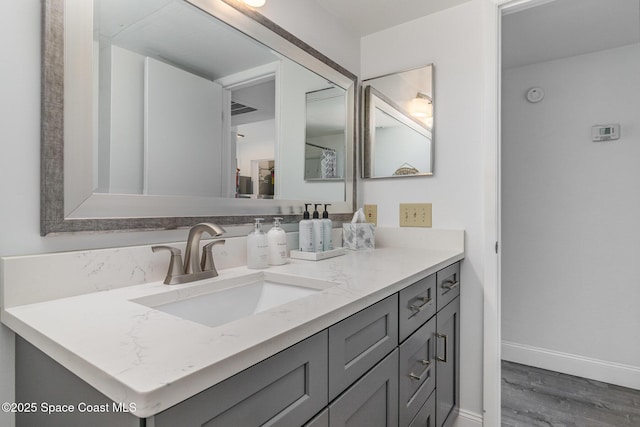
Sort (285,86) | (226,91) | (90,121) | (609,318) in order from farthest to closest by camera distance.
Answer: (609,318)
(285,86)
(226,91)
(90,121)

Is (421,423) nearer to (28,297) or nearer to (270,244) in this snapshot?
(270,244)

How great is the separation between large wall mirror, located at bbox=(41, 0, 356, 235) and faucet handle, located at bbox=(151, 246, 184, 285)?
101 mm

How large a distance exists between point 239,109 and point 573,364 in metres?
2.65

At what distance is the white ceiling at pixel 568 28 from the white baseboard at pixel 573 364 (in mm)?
2021

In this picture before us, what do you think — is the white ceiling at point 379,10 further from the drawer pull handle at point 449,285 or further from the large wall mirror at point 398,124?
the drawer pull handle at point 449,285

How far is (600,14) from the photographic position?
1815 millimetres

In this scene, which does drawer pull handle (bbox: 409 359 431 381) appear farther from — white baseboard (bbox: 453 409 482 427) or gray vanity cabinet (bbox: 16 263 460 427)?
white baseboard (bbox: 453 409 482 427)

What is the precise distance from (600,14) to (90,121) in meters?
2.44

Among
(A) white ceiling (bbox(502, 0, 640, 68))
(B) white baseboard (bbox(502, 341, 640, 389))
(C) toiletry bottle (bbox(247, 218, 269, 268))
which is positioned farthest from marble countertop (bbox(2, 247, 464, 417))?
(B) white baseboard (bbox(502, 341, 640, 389))

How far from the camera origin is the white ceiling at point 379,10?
1.68 metres

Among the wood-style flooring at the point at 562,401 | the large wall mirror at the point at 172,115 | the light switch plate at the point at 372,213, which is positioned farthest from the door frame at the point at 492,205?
the large wall mirror at the point at 172,115

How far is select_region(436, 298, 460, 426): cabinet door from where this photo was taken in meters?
1.39

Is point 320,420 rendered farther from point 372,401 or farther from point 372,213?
point 372,213

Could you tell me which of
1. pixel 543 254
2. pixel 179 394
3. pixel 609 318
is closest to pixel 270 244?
pixel 179 394
